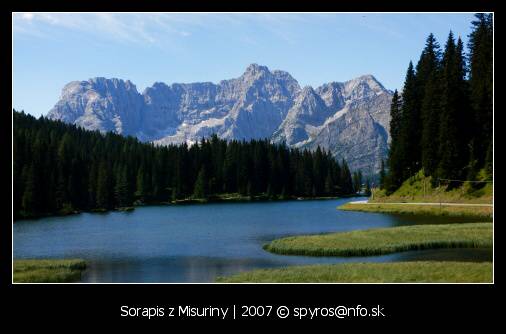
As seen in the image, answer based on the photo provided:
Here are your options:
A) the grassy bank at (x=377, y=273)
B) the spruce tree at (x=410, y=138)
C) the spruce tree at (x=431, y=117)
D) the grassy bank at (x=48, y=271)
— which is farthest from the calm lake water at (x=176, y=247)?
the spruce tree at (x=410, y=138)

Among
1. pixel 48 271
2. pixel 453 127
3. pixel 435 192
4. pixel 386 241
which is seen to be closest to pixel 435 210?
pixel 435 192

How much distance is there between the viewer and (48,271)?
4819 cm

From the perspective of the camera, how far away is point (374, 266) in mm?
43594

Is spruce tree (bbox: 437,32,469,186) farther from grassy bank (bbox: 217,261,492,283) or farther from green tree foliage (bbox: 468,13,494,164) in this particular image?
grassy bank (bbox: 217,261,492,283)

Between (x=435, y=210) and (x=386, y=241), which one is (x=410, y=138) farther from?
(x=386, y=241)

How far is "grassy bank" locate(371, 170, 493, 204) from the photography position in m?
92.6

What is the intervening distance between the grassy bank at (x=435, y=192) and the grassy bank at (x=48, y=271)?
6410 cm

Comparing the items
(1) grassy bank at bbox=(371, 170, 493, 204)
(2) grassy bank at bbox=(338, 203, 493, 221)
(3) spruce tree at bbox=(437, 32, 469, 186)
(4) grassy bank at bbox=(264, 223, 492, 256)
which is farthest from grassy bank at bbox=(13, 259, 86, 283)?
(3) spruce tree at bbox=(437, 32, 469, 186)
